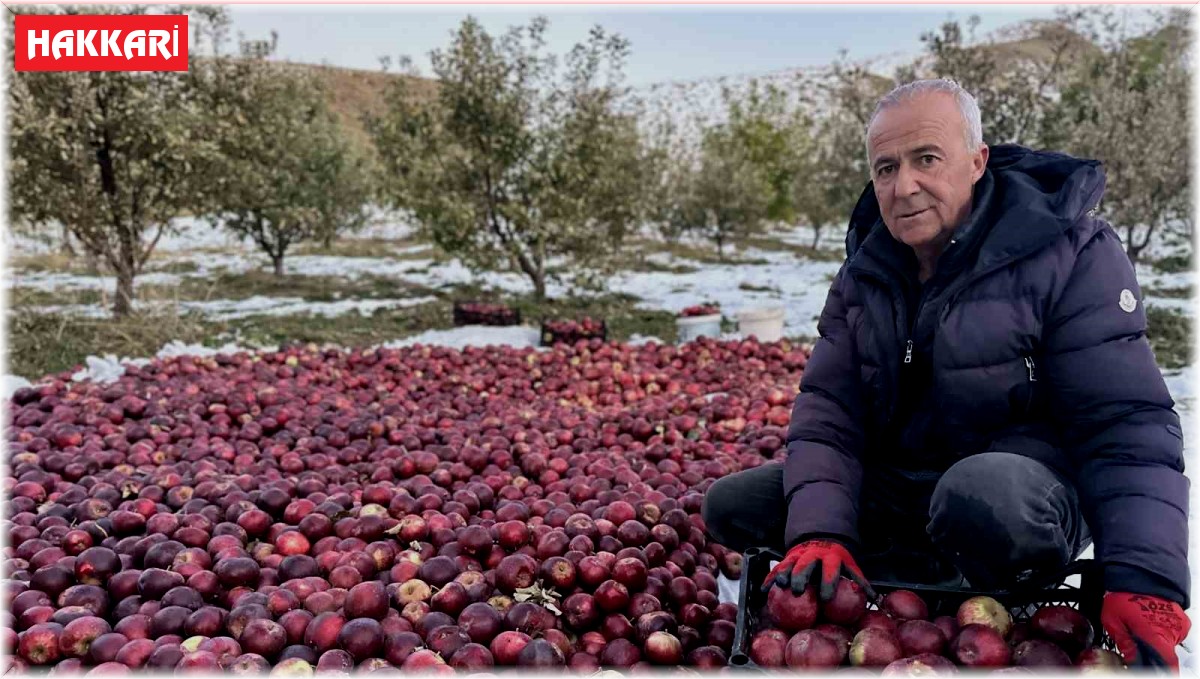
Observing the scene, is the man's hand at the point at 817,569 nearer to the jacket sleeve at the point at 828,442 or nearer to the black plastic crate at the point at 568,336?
the jacket sleeve at the point at 828,442

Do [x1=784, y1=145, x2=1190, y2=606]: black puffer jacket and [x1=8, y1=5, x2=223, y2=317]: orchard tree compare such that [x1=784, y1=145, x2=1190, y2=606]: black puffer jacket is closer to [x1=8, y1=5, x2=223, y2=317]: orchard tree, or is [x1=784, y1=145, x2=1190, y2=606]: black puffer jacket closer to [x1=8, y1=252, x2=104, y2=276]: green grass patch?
[x1=8, y1=5, x2=223, y2=317]: orchard tree

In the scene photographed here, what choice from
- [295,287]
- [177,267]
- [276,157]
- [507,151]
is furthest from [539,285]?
[177,267]

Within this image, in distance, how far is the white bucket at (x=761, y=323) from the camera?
916cm

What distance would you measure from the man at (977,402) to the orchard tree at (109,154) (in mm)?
10344

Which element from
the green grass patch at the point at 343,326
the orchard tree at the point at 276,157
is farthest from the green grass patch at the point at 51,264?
the green grass patch at the point at 343,326

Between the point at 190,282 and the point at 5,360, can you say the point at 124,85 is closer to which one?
the point at 5,360

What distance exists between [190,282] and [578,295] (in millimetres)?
8426

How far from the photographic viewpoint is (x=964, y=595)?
7.39ft

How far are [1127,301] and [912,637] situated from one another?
3.54 ft

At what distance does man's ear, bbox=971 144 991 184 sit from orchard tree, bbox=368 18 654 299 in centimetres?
1046

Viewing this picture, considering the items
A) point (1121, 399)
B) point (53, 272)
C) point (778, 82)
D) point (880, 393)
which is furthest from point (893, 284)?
point (778, 82)

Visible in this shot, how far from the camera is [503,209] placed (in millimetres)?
12773

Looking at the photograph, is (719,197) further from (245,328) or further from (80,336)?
(80,336)

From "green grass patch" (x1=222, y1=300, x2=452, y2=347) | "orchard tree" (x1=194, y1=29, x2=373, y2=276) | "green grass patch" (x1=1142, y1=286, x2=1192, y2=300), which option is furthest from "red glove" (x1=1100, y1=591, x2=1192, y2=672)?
"green grass patch" (x1=1142, y1=286, x2=1192, y2=300)
